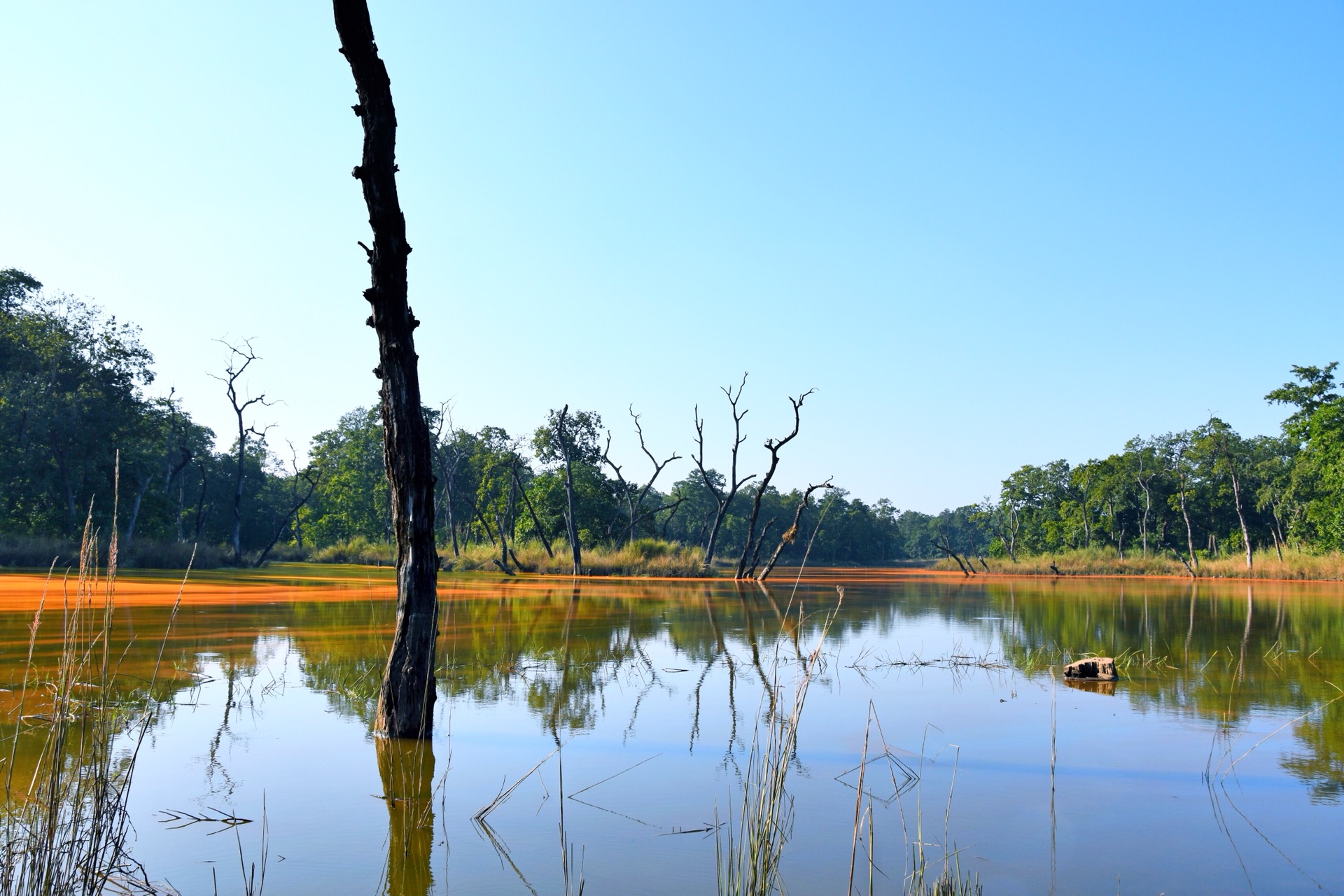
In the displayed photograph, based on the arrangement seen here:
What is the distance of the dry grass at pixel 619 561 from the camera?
3275 cm

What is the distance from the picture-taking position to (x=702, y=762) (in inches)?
213

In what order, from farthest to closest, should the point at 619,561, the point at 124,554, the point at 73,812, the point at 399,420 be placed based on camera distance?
the point at 619,561
the point at 124,554
the point at 399,420
the point at 73,812

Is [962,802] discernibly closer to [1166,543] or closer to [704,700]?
[704,700]

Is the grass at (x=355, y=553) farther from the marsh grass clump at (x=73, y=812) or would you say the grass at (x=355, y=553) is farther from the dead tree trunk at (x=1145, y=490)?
the dead tree trunk at (x=1145, y=490)

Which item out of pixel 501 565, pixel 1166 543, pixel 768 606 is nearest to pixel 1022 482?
pixel 1166 543

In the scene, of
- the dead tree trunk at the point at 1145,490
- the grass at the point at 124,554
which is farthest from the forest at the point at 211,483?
the dead tree trunk at the point at 1145,490

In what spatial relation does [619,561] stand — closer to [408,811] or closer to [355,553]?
[355,553]

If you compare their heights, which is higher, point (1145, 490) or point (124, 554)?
point (1145, 490)

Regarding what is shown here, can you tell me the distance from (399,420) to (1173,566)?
1726 inches

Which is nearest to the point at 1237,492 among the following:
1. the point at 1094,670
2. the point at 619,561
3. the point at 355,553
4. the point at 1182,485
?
the point at 1182,485

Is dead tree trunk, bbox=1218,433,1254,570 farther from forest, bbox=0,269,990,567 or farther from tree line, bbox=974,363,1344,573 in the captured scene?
forest, bbox=0,269,990,567

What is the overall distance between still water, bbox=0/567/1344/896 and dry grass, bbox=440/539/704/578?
20.5 m

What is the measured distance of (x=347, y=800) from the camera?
4.48 meters

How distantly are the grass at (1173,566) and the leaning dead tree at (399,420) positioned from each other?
39030 millimetres
